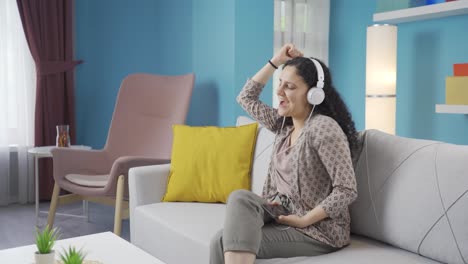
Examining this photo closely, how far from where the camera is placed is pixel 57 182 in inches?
133

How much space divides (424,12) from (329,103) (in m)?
1.63

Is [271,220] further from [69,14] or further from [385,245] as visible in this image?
[69,14]

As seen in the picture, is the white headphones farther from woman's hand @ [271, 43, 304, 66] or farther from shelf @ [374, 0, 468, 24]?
shelf @ [374, 0, 468, 24]

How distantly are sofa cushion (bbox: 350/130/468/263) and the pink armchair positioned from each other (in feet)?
5.68

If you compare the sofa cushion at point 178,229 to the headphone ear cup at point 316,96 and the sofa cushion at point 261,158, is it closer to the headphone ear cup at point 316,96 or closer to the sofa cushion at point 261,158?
the sofa cushion at point 261,158

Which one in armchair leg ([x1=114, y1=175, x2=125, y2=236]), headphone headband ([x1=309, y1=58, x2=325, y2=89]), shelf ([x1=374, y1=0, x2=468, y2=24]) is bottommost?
armchair leg ([x1=114, y1=175, x2=125, y2=236])

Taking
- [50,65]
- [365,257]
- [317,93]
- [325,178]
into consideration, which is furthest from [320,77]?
[50,65]

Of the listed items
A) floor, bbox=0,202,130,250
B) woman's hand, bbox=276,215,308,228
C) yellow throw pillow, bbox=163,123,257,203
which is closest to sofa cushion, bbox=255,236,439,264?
woman's hand, bbox=276,215,308,228

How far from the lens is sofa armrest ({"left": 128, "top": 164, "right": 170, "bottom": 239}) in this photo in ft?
8.54

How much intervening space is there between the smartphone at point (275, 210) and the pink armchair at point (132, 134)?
1.56 m

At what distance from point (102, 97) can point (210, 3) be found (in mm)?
1411

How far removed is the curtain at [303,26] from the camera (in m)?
3.96

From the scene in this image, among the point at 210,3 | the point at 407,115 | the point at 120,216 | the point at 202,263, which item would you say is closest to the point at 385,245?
the point at 202,263

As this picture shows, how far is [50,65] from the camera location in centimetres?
424
